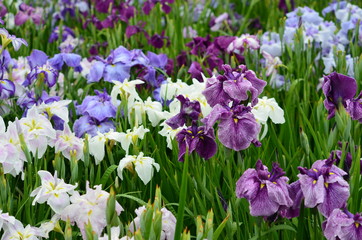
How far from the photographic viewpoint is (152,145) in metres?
3.04

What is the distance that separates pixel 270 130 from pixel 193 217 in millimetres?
823

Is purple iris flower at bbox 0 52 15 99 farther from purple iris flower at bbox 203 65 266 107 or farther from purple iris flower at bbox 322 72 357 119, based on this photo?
purple iris flower at bbox 322 72 357 119

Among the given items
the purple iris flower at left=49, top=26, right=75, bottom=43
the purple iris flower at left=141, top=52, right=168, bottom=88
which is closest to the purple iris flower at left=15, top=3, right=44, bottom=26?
the purple iris flower at left=49, top=26, right=75, bottom=43

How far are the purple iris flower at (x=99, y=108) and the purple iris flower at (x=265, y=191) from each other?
4.48 ft

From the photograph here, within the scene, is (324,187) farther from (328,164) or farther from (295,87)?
(295,87)

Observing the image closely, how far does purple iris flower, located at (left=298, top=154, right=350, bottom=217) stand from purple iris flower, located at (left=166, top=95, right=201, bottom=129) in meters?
0.62

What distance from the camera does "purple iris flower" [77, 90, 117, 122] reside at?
3.14m

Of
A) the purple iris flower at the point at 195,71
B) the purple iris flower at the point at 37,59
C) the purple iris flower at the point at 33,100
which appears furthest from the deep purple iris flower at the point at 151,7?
the purple iris flower at the point at 33,100

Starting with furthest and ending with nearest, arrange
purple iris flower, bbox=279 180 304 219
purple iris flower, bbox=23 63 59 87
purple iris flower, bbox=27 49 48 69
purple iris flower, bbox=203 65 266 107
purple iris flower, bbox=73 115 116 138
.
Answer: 1. purple iris flower, bbox=27 49 48 69
2. purple iris flower, bbox=23 63 59 87
3. purple iris flower, bbox=73 115 116 138
4. purple iris flower, bbox=203 65 266 107
5. purple iris flower, bbox=279 180 304 219

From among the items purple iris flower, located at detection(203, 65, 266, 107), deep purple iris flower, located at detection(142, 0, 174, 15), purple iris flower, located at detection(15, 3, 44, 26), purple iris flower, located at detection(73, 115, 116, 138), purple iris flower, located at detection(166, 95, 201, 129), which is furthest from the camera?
deep purple iris flower, located at detection(142, 0, 174, 15)

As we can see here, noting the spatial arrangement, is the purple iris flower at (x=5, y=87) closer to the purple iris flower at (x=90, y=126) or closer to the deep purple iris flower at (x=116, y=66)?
the purple iris flower at (x=90, y=126)

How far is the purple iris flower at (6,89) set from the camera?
3.20 metres

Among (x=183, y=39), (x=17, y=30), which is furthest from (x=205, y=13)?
(x=17, y=30)

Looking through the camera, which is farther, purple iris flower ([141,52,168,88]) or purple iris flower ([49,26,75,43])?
purple iris flower ([49,26,75,43])
